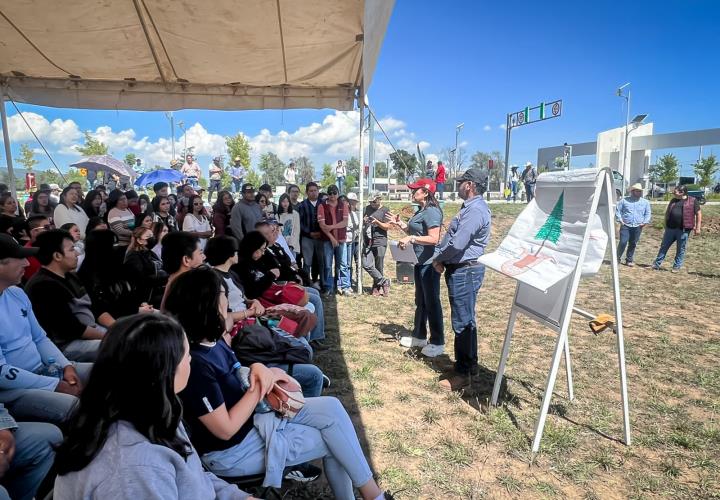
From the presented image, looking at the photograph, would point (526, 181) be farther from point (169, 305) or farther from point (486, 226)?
point (169, 305)

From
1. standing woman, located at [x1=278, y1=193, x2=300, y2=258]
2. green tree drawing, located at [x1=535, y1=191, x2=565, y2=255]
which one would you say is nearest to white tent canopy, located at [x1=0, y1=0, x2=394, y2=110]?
standing woman, located at [x1=278, y1=193, x2=300, y2=258]

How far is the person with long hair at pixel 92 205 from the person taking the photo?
694 centimetres

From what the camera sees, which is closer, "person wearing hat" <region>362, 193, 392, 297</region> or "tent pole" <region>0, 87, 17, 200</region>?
"tent pole" <region>0, 87, 17, 200</region>

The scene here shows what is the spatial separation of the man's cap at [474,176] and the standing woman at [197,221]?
4.34m

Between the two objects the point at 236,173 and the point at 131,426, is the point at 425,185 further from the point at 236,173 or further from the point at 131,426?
the point at 236,173

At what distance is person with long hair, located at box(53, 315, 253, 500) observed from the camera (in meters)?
1.08

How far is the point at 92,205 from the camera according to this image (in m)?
6.97

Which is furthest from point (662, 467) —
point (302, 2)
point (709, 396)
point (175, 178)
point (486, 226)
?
point (175, 178)

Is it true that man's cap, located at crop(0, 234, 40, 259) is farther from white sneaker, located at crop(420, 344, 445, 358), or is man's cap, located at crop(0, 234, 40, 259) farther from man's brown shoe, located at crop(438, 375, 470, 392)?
white sneaker, located at crop(420, 344, 445, 358)

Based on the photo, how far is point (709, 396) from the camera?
363 cm

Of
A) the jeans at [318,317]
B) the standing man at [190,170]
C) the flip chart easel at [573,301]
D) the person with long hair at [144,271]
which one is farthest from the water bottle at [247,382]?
the standing man at [190,170]

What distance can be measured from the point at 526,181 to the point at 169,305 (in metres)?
19.6

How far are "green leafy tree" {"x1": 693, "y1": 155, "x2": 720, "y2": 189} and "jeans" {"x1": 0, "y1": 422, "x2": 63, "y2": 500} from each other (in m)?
49.3

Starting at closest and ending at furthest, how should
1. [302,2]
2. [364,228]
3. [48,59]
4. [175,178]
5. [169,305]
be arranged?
[169,305] < [302,2] < [48,59] < [364,228] < [175,178]
